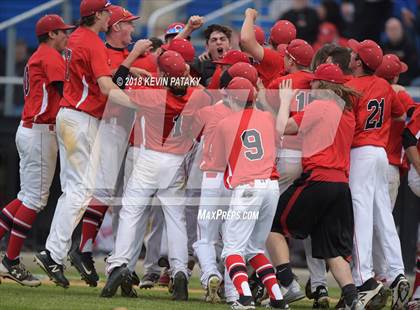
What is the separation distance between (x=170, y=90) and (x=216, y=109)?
1.47 ft

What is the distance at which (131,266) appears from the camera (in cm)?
1059

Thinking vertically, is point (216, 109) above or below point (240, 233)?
above

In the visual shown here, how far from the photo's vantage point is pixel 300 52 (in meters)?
10.4

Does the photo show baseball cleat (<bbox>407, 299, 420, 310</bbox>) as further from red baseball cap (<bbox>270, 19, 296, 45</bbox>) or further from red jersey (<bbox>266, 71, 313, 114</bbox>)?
red baseball cap (<bbox>270, 19, 296, 45</bbox>)

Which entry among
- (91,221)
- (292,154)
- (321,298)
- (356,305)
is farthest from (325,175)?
(91,221)

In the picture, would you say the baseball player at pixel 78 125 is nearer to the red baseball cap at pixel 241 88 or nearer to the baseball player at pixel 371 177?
the red baseball cap at pixel 241 88

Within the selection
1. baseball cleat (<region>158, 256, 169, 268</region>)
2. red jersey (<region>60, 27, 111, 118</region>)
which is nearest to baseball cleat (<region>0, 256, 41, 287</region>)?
baseball cleat (<region>158, 256, 169, 268</region>)

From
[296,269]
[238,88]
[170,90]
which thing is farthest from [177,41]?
[296,269]

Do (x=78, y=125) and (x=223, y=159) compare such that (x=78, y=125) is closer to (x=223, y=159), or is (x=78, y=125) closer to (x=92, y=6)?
(x=92, y=6)

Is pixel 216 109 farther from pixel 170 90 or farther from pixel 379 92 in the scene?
pixel 379 92

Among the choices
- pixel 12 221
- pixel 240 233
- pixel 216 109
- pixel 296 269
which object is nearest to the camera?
pixel 240 233

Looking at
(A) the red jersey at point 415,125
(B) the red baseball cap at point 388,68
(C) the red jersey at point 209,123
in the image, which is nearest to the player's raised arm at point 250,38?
(C) the red jersey at point 209,123

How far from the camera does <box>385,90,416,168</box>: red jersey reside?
1099 cm

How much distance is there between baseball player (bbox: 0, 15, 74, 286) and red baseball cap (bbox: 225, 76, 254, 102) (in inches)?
75.8
